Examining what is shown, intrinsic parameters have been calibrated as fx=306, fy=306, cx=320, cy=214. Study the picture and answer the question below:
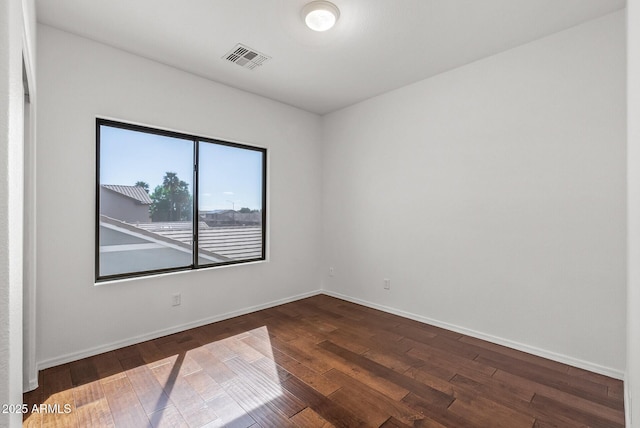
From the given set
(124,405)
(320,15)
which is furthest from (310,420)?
(320,15)

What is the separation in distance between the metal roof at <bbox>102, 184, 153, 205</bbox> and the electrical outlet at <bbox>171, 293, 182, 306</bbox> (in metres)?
1.00

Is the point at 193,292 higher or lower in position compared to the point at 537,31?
lower

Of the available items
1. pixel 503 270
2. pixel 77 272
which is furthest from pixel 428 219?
pixel 77 272

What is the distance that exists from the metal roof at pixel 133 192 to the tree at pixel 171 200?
0.19 ft

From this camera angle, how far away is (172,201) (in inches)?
129

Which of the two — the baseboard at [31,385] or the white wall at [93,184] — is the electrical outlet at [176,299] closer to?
the white wall at [93,184]

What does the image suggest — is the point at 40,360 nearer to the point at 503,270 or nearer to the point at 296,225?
the point at 296,225

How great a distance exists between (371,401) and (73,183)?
9.65ft

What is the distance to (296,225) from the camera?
441 cm

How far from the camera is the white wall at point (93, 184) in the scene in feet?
8.20

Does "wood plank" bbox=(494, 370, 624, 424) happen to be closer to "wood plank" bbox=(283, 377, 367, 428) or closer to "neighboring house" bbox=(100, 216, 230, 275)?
"wood plank" bbox=(283, 377, 367, 428)

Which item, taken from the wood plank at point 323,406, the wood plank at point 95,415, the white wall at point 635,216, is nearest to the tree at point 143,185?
the wood plank at point 95,415

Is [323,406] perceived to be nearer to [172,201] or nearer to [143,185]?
[172,201]

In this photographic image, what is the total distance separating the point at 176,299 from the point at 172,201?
3.40 feet
